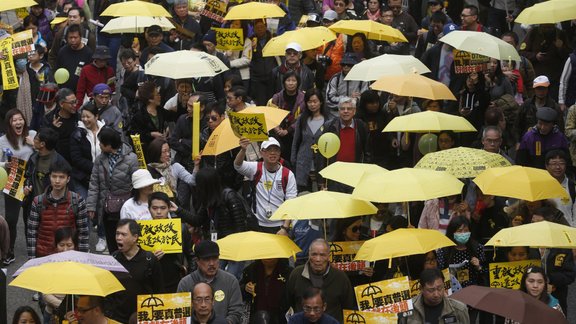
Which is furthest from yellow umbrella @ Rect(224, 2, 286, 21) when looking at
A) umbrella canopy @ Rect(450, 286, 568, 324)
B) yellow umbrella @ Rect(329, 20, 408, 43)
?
umbrella canopy @ Rect(450, 286, 568, 324)

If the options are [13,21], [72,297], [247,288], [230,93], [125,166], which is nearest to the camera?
[72,297]

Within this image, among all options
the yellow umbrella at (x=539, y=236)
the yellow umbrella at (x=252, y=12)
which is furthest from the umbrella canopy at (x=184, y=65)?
the yellow umbrella at (x=539, y=236)

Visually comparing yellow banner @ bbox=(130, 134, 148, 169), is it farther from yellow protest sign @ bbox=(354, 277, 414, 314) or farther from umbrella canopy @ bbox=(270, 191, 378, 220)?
yellow protest sign @ bbox=(354, 277, 414, 314)

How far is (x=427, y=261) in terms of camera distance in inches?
539

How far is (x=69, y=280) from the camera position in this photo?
11852 mm

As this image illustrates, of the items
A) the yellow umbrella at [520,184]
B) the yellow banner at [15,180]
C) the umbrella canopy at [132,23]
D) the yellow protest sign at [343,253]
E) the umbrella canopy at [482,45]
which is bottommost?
the yellow banner at [15,180]

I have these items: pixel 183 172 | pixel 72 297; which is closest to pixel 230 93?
pixel 183 172

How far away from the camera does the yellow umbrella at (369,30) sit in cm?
1992

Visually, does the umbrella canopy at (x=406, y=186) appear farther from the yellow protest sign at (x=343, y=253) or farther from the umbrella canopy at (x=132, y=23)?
the umbrella canopy at (x=132, y=23)

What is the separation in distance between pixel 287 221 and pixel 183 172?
6.02 ft

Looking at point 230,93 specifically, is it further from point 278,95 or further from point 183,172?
point 183,172

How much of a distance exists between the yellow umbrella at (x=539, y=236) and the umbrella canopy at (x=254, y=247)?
182 centimetres

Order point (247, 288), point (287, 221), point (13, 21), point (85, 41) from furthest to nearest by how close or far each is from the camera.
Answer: point (13, 21)
point (85, 41)
point (287, 221)
point (247, 288)

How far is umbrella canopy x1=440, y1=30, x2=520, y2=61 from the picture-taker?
18.0 meters
